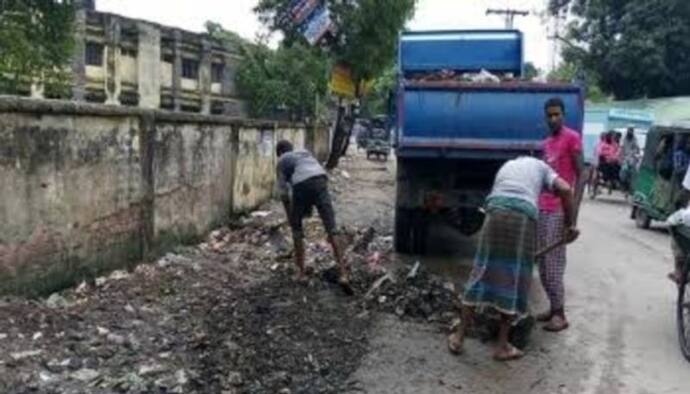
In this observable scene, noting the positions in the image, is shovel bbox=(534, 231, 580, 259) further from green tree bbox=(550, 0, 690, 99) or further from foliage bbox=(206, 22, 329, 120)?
green tree bbox=(550, 0, 690, 99)

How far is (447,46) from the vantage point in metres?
14.1

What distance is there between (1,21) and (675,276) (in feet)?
36.2

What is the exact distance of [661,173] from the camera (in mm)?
15117

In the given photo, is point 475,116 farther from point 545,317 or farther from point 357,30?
point 357,30

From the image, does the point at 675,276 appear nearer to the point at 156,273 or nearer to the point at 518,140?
the point at 518,140

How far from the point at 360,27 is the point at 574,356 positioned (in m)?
18.7

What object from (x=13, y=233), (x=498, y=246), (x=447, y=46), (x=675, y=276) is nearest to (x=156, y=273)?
(x=13, y=233)

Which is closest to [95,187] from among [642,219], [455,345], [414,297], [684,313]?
[414,297]

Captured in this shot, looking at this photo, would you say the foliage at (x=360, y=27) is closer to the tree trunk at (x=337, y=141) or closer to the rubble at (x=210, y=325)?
the tree trunk at (x=337, y=141)

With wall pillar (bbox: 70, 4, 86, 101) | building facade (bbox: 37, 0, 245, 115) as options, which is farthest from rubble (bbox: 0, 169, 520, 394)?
wall pillar (bbox: 70, 4, 86, 101)

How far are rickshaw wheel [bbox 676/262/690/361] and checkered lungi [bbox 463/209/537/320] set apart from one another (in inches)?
52.7

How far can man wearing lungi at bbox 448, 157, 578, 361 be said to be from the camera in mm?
6676

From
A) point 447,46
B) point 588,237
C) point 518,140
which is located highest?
point 447,46

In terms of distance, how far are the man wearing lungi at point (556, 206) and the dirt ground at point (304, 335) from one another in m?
0.26
